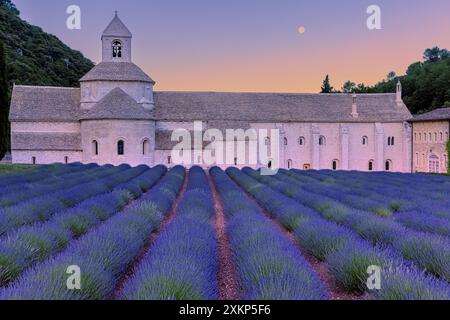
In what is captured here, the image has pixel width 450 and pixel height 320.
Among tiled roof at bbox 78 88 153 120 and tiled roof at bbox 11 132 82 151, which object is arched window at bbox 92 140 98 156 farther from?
tiled roof at bbox 78 88 153 120

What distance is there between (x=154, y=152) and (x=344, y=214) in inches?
1129

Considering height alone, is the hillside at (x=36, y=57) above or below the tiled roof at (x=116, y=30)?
above

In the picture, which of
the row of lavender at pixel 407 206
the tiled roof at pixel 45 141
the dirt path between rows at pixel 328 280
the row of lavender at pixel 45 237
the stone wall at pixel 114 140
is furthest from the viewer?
the tiled roof at pixel 45 141

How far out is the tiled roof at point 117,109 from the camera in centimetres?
3606

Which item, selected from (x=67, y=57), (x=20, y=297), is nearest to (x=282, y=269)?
(x=20, y=297)

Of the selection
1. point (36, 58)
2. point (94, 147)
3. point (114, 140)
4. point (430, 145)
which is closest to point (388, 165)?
point (430, 145)

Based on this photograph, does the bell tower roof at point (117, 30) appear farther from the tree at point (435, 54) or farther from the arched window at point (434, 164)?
the tree at point (435, 54)

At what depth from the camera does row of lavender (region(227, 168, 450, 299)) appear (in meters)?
4.48

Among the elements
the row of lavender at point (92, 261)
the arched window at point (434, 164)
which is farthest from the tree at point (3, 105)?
the arched window at point (434, 164)

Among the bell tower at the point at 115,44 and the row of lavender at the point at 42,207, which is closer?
the row of lavender at the point at 42,207

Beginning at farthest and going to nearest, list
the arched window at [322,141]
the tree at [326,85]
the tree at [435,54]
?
the tree at [435,54]
the tree at [326,85]
the arched window at [322,141]

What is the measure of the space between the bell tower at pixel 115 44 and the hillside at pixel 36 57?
867 inches

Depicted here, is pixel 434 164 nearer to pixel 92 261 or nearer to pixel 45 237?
pixel 45 237
